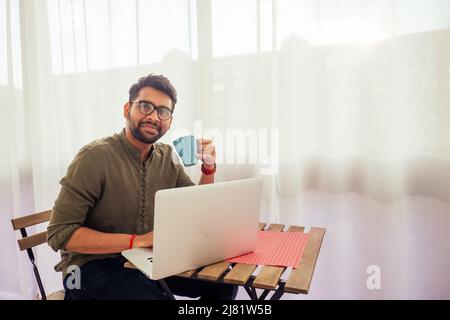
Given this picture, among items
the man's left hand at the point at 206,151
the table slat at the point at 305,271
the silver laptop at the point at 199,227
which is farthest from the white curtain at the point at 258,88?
the silver laptop at the point at 199,227

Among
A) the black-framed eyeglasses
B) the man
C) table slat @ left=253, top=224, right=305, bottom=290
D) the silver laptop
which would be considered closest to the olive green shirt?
the man

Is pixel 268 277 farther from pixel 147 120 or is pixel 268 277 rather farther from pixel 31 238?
pixel 31 238

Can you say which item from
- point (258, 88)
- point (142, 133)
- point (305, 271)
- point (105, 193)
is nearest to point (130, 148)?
point (142, 133)

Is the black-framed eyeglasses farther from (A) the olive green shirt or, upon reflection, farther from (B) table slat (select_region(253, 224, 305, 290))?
(B) table slat (select_region(253, 224, 305, 290))

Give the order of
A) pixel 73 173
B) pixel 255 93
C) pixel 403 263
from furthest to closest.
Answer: pixel 255 93
pixel 403 263
pixel 73 173

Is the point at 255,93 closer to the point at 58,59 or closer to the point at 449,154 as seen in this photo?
the point at 449,154

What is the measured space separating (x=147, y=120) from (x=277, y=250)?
25.3 inches

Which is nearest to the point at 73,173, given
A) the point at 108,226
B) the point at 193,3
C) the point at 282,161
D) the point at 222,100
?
the point at 108,226

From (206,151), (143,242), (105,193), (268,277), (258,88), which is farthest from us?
(258,88)

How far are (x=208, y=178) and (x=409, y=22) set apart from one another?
102 cm

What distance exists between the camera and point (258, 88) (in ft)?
4.75

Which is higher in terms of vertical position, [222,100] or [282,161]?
[222,100]

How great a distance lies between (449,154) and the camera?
1.26 m

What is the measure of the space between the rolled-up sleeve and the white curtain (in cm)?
56
